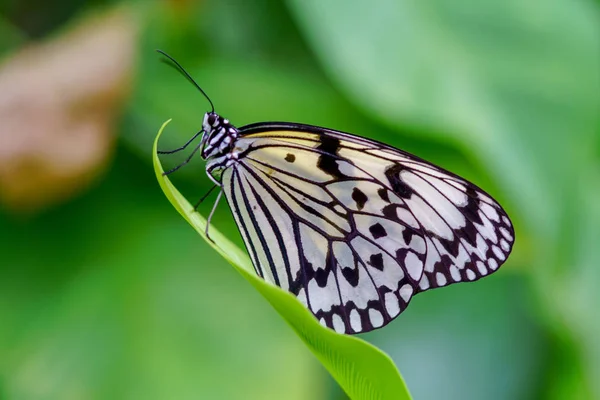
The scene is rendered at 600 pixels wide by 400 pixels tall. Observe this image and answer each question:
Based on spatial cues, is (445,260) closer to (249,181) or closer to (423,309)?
(249,181)

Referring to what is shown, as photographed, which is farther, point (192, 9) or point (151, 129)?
point (192, 9)

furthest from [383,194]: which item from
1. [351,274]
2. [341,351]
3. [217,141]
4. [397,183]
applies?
[341,351]

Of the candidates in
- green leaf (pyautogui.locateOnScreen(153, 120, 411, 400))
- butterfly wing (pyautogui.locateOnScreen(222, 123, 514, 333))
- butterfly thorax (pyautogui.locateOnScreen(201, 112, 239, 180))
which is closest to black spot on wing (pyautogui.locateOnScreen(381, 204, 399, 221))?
butterfly wing (pyautogui.locateOnScreen(222, 123, 514, 333))

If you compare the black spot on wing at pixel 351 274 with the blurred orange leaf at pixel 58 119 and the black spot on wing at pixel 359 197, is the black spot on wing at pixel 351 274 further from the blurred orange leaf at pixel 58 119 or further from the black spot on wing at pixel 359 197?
the blurred orange leaf at pixel 58 119

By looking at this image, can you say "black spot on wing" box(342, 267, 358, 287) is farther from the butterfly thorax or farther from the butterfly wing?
the butterfly thorax

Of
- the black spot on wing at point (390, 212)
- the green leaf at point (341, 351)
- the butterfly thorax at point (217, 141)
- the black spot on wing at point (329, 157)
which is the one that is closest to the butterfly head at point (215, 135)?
the butterfly thorax at point (217, 141)

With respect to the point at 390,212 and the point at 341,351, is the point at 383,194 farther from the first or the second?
the point at 341,351

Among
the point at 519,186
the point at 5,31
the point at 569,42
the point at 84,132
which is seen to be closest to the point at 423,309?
the point at 519,186
